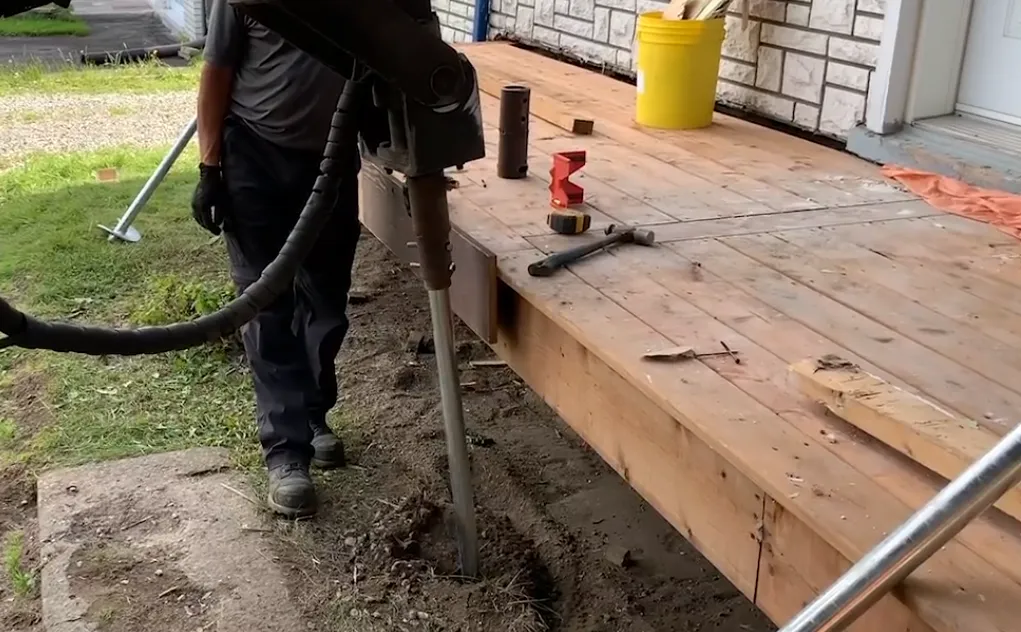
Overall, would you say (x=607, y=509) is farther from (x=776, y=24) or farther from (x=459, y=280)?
(x=776, y=24)

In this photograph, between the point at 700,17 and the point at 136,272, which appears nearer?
the point at 700,17

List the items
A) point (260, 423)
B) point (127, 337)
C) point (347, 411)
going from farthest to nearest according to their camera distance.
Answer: point (347, 411) → point (260, 423) → point (127, 337)

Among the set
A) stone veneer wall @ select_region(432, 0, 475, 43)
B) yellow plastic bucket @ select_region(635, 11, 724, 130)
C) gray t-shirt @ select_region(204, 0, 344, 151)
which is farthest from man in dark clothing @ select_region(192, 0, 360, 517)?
stone veneer wall @ select_region(432, 0, 475, 43)

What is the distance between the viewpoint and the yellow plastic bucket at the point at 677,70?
12.7ft

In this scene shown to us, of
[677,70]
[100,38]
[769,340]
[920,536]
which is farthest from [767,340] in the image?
[100,38]

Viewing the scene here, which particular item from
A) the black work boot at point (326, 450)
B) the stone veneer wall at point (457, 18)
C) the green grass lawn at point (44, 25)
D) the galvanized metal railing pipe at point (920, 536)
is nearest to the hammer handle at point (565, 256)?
the black work boot at point (326, 450)

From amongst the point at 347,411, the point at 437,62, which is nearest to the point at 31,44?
the point at 347,411

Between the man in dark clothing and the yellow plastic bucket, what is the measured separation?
60.3 inches

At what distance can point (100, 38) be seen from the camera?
39.0 feet

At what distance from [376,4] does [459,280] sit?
1.26 m

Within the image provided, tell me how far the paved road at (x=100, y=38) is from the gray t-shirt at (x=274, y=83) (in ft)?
27.2

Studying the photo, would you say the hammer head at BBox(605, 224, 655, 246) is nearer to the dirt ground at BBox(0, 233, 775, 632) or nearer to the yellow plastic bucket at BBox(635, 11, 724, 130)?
the dirt ground at BBox(0, 233, 775, 632)

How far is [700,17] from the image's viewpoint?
12.7ft

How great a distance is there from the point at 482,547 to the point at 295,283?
0.88m
